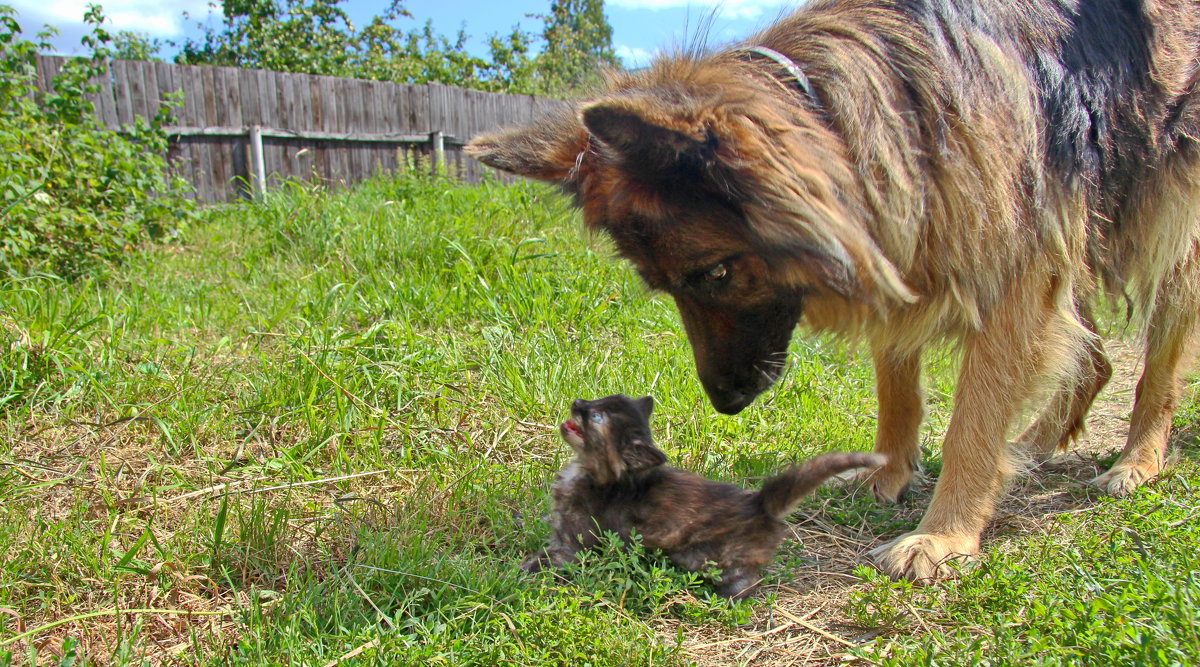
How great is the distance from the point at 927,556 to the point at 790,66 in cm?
166

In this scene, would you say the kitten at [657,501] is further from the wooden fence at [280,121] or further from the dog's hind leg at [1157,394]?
the wooden fence at [280,121]

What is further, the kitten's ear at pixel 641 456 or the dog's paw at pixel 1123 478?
the dog's paw at pixel 1123 478

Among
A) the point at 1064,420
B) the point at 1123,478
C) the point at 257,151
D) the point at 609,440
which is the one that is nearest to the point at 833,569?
the point at 609,440

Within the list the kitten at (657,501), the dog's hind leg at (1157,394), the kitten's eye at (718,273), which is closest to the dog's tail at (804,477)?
the kitten at (657,501)

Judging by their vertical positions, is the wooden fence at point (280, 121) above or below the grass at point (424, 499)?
above

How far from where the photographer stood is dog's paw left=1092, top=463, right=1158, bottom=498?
3.21 m

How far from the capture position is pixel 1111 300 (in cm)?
311

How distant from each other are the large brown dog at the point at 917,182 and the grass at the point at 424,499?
37 centimetres

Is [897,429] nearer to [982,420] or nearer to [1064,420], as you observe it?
[982,420]

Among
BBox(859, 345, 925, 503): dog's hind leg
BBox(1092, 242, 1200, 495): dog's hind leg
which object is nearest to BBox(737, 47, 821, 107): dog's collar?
BBox(859, 345, 925, 503): dog's hind leg

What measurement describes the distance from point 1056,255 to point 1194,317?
1.23m

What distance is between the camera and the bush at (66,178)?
480cm

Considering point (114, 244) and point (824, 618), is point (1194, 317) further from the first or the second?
point (114, 244)

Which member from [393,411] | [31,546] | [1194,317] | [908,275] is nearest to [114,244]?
[393,411]
